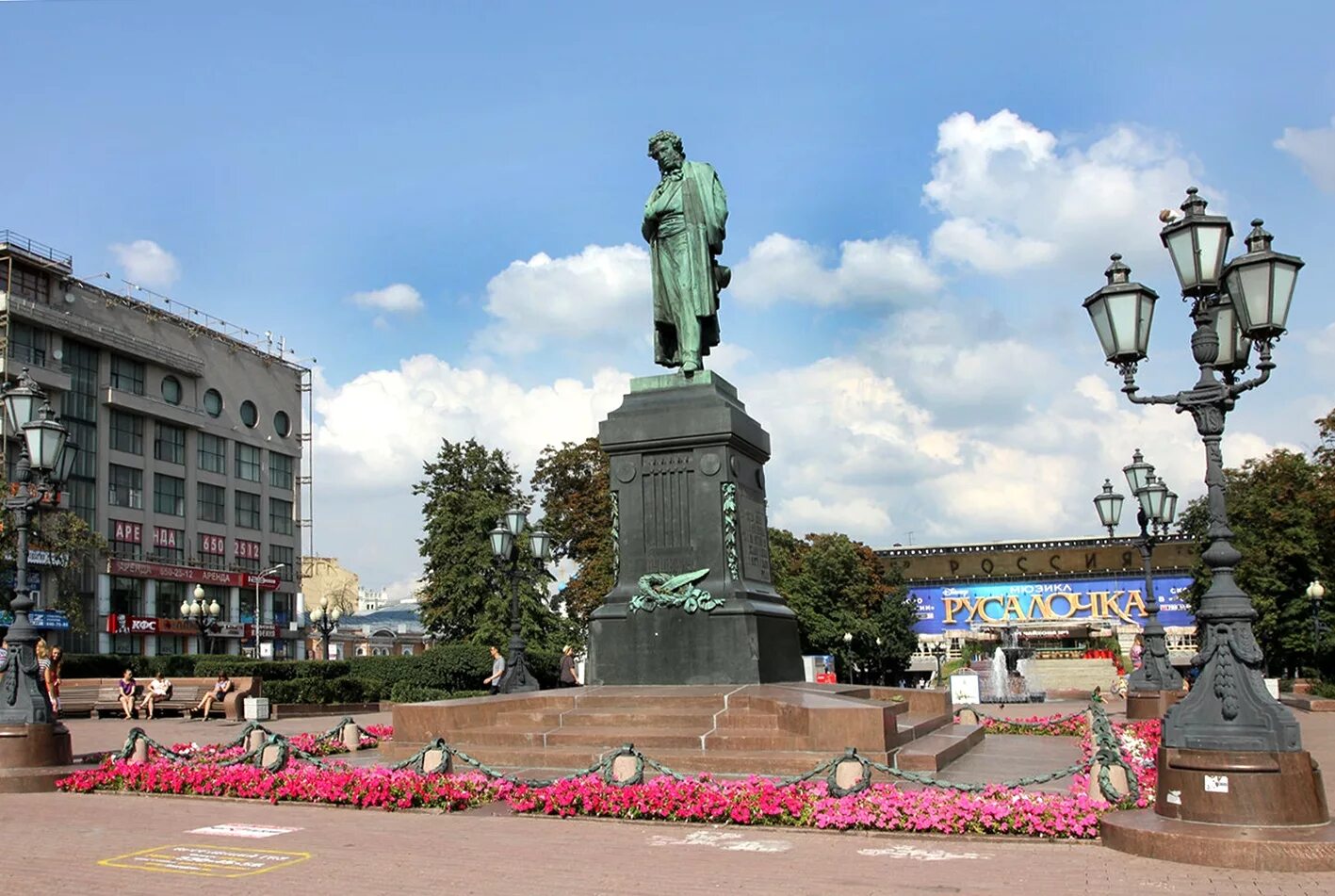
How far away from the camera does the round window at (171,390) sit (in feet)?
225

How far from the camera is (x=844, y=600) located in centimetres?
6675

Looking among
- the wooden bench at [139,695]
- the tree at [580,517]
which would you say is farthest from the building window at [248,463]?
the wooden bench at [139,695]

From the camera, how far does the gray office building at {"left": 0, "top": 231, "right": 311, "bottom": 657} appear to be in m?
59.3

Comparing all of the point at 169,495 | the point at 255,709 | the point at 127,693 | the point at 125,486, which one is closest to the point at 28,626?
the point at 255,709

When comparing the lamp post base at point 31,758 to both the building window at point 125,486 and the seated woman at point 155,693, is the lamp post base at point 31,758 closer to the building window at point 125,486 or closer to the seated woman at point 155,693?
the seated woman at point 155,693

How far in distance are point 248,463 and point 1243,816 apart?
242 feet

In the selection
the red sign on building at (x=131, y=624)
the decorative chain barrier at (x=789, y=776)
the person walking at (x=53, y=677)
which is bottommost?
the decorative chain barrier at (x=789, y=776)

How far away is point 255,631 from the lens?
69.6 meters

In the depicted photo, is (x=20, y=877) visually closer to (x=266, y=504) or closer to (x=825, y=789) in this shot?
(x=825, y=789)

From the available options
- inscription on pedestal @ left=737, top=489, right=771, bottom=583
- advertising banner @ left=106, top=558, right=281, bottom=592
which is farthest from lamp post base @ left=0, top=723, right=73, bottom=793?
advertising banner @ left=106, top=558, right=281, bottom=592

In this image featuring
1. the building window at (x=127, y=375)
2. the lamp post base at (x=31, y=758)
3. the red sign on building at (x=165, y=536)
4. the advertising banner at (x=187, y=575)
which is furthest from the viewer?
the red sign on building at (x=165, y=536)

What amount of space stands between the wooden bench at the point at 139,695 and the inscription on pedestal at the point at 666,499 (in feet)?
60.2

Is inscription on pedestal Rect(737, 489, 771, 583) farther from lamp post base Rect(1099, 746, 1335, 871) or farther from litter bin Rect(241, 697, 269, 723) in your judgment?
litter bin Rect(241, 697, 269, 723)

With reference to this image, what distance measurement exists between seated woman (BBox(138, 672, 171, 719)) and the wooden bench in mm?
145
